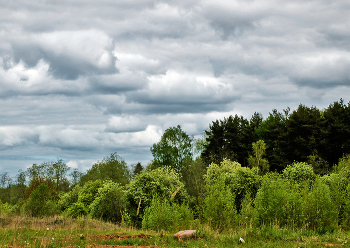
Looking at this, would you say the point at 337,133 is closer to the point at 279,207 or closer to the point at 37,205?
the point at 279,207

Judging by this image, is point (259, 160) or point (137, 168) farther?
point (137, 168)

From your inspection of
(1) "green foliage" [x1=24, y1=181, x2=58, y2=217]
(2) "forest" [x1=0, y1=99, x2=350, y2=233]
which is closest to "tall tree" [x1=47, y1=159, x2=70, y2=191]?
(2) "forest" [x1=0, y1=99, x2=350, y2=233]

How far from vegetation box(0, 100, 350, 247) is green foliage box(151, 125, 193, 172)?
0.23 meters

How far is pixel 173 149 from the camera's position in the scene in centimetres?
7019

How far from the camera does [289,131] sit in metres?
53.6

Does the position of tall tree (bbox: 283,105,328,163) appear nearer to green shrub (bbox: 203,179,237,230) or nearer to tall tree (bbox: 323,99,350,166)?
tall tree (bbox: 323,99,350,166)

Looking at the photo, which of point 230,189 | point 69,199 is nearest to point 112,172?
point 69,199

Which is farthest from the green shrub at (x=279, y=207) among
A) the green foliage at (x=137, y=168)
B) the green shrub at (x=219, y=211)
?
the green foliage at (x=137, y=168)

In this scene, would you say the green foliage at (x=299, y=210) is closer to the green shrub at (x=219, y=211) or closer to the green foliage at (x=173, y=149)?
the green shrub at (x=219, y=211)

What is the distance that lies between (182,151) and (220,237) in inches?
2238

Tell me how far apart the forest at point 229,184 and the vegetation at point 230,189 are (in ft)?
0.27

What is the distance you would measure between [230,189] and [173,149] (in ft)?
141

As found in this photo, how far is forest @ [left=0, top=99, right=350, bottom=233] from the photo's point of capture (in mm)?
20656

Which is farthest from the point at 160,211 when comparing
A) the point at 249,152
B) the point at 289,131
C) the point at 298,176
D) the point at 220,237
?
the point at 249,152
